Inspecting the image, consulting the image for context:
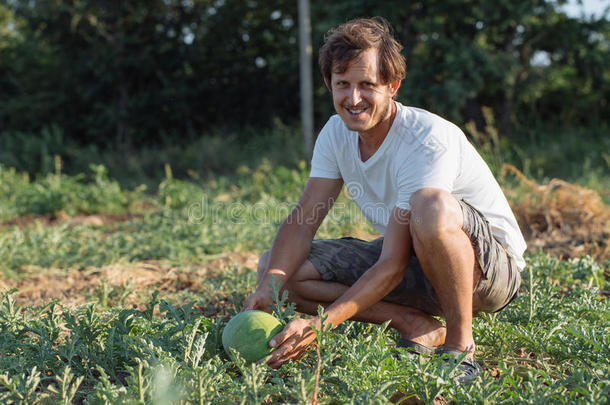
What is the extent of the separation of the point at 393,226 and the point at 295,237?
2.05ft

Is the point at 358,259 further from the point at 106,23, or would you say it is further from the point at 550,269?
the point at 106,23

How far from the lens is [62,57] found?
49.0 feet

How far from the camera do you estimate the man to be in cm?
237

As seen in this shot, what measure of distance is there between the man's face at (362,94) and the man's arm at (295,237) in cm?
47

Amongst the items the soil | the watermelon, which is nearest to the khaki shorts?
the watermelon

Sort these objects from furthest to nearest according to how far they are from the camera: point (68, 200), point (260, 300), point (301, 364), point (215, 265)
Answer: point (68, 200) < point (215, 265) < point (260, 300) < point (301, 364)

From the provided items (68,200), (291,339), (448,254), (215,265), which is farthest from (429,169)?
(68,200)

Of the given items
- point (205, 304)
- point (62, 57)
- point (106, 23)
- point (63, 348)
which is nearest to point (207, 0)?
point (106, 23)

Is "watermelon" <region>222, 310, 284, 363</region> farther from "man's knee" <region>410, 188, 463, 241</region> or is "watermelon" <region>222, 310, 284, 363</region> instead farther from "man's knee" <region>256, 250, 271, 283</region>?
"man's knee" <region>410, 188, 463, 241</region>

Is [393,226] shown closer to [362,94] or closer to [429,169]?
[429,169]

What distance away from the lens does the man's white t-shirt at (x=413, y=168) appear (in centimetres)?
245

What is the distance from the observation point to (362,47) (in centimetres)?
259

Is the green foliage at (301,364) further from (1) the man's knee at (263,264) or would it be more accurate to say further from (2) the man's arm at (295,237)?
(1) the man's knee at (263,264)

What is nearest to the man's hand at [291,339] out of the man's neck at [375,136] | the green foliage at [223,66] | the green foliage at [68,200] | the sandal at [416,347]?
the sandal at [416,347]
